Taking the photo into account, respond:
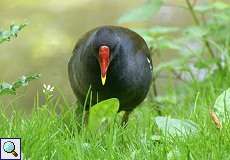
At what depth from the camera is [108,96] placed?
3932 millimetres

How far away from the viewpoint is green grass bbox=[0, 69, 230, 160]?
2.99 metres

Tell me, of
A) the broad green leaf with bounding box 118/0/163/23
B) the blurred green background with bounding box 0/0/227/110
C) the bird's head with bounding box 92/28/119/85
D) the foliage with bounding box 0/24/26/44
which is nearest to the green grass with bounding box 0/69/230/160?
the bird's head with bounding box 92/28/119/85

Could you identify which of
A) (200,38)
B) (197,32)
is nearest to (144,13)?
(197,32)

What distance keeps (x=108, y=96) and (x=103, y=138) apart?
0.63 meters

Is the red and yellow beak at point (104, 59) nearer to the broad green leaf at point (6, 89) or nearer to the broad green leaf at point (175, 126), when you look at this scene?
the broad green leaf at point (175, 126)

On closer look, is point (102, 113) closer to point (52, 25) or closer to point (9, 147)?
→ point (9, 147)

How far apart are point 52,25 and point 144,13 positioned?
2.64 metres

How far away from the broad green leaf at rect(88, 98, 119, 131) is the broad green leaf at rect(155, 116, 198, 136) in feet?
0.81

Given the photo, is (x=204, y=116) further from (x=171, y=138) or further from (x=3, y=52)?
(x=3, y=52)

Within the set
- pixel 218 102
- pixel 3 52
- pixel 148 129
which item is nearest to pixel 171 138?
pixel 148 129

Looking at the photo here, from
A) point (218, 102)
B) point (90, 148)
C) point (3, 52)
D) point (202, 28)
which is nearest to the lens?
point (90, 148)

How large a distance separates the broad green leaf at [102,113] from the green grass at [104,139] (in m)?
0.08

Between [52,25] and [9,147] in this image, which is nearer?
[9,147]

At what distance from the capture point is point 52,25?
294 inches
